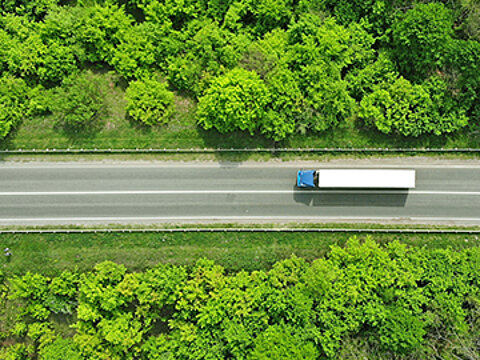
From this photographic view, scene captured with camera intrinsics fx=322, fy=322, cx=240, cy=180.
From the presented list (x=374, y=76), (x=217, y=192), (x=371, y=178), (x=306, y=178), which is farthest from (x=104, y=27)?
(x=371, y=178)

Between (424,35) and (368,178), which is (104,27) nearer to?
(368,178)

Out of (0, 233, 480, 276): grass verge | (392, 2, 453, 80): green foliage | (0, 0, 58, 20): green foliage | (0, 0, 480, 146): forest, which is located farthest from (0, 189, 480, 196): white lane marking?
(0, 0, 58, 20): green foliage

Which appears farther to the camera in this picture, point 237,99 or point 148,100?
point 148,100

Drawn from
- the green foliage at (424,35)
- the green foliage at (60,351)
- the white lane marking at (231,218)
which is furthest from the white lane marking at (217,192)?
the green foliage at (60,351)

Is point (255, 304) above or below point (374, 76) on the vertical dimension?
below

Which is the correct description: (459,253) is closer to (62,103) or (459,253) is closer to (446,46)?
(446,46)
